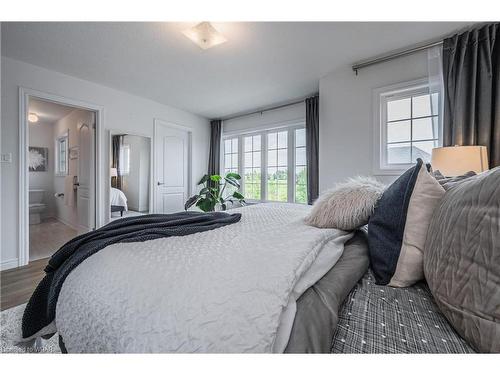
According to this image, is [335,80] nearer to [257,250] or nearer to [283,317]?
[257,250]

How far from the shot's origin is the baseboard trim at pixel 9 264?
2.44 metres

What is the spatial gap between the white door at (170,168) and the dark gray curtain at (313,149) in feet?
8.29

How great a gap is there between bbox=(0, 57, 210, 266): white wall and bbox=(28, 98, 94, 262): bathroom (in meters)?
0.36

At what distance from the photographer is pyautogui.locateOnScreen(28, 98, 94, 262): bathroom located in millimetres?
3781

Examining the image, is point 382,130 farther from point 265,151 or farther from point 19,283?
point 19,283

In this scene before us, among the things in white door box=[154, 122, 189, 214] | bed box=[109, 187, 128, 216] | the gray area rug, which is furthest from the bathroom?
the gray area rug

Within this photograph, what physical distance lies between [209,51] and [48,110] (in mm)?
4373

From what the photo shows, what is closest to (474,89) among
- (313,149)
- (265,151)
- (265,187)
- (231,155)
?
(313,149)

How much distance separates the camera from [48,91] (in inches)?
109

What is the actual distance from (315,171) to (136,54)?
280 centimetres

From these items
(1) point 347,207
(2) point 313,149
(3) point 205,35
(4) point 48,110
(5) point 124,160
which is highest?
(4) point 48,110

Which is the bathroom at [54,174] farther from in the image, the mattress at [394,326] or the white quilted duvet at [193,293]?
the mattress at [394,326]

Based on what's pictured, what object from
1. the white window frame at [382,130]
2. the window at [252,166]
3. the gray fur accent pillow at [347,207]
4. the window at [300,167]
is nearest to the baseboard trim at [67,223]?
the window at [252,166]
